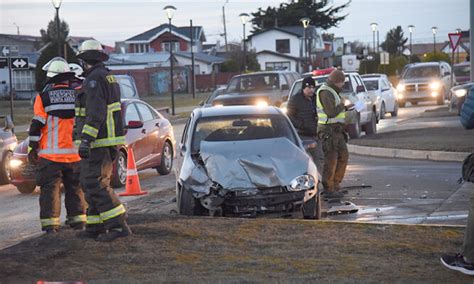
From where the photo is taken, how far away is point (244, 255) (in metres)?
8.07

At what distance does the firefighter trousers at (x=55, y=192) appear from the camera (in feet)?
31.7

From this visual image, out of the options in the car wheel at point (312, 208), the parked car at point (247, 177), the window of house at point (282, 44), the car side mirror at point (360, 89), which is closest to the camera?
the parked car at point (247, 177)

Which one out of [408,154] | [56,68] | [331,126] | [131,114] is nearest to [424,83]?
[408,154]

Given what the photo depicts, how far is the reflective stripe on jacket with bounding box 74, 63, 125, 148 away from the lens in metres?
8.66

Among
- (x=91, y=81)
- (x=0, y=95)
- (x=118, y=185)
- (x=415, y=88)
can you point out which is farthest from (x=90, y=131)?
(x=0, y=95)

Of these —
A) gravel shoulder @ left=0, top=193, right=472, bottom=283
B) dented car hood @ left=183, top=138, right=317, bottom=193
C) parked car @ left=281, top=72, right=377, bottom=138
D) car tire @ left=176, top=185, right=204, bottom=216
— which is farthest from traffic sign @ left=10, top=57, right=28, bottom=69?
gravel shoulder @ left=0, top=193, right=472, bottom=283

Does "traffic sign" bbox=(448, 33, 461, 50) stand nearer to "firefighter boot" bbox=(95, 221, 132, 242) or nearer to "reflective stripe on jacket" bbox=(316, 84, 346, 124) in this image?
"reflective stripe on jacket" bbox=(316, 84, 346, 124)

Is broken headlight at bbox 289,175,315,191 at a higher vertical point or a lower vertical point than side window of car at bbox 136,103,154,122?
lower

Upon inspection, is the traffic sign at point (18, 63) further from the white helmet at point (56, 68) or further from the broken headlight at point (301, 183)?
the broken headlight at point (301, 183)

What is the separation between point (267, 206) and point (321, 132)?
129 inches

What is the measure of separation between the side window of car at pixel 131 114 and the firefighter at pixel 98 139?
281 inches

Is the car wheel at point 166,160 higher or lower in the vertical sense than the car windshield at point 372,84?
lower

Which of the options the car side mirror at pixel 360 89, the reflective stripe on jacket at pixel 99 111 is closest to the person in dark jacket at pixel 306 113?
the reflective stripe on jacket at pixel 99 111

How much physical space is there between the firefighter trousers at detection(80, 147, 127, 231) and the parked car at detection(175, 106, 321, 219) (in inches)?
65.0
